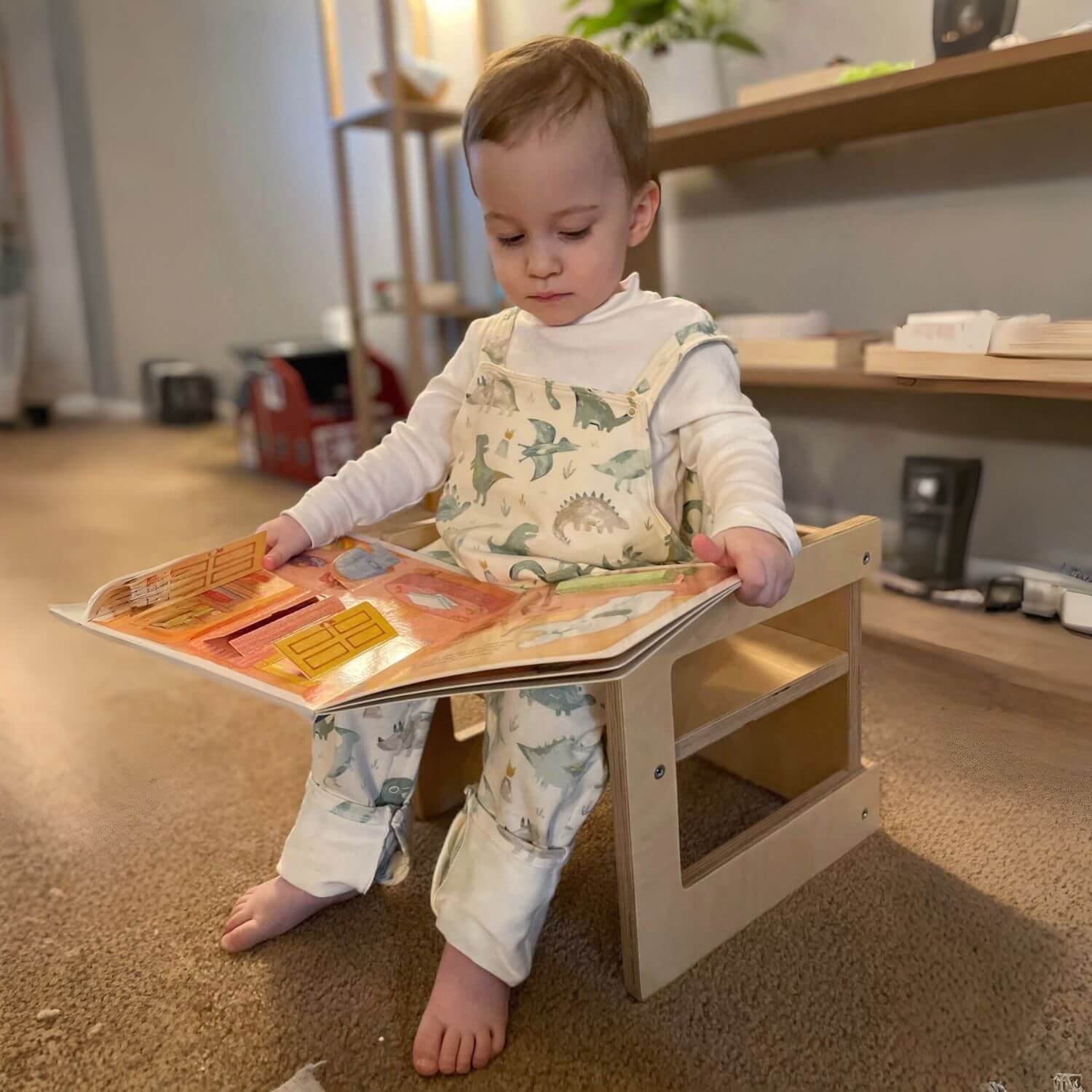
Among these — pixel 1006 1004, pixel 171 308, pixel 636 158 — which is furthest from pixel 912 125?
pixel 171 308

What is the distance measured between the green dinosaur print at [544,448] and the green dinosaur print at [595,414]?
2 cm

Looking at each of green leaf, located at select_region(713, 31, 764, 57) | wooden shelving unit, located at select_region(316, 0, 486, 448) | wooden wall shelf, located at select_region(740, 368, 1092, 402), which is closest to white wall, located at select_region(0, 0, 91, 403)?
wooden shelving unit, located at select_region(316, 0, 486, 448)

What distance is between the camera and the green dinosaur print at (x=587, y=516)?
66cm

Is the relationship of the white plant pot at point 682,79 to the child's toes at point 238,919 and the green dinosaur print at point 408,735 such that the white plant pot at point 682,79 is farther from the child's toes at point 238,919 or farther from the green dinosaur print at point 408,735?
the child's toes at point 238,919

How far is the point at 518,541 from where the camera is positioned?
2.27ft

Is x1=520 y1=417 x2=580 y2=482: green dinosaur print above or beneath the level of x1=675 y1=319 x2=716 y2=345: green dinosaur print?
beneath

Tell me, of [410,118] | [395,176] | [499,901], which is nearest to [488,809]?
[499,901]

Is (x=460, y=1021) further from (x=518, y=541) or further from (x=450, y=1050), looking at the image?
(x=518, y=541)

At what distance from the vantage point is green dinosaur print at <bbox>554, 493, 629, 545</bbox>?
2.18 feet

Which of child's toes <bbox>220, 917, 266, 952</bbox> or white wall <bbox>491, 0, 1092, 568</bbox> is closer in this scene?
child's toes <bbox>220, 917, 266, 952</bbox>

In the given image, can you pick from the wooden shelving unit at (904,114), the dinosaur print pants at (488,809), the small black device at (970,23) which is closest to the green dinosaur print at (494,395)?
the dinosaur print pants at (488,809)

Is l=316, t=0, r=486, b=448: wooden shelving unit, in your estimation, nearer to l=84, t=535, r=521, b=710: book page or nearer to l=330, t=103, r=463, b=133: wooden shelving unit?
l=330, t=103, r=463, b=133: wooden shelving unit

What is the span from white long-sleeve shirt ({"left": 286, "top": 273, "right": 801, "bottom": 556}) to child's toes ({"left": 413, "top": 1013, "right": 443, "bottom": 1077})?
1.12 feet

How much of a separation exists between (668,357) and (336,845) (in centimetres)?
41
